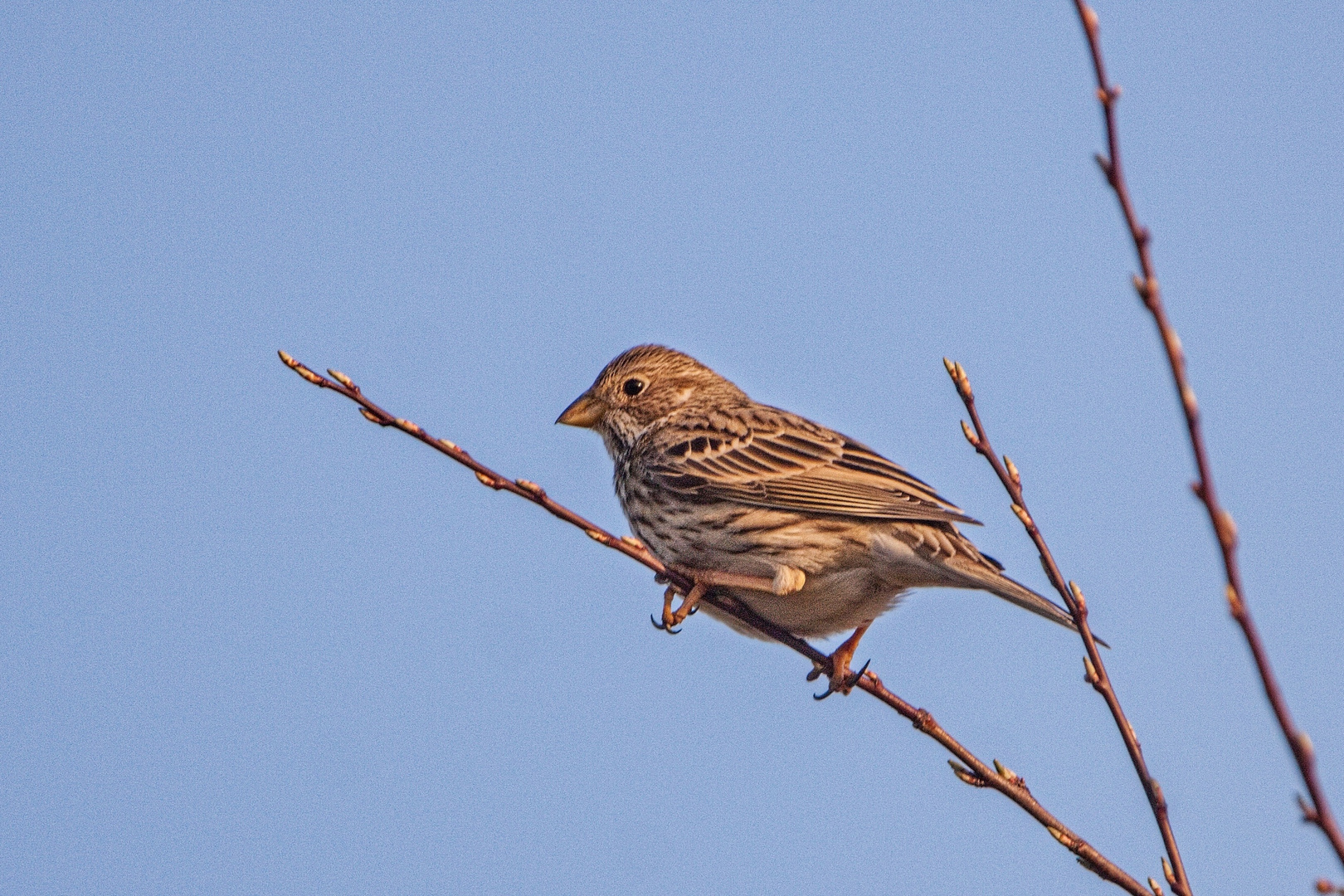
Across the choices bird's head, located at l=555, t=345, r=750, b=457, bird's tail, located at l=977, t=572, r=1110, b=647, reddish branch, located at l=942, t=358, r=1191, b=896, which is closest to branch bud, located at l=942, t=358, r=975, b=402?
reddish branch, located at l=942, t=358, r=1191, b=896

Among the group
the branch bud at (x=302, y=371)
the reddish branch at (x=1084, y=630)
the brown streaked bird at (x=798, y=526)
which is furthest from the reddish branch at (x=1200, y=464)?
the brown streaked bird at (x=798, y=526)

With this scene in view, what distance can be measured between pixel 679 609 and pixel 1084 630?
3029 millimetres

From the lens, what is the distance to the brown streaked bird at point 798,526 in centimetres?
690

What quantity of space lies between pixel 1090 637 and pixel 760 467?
3.65m

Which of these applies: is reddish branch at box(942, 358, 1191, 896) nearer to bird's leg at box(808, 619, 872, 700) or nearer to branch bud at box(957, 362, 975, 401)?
branch bud at box(957, 362, 975, 401)

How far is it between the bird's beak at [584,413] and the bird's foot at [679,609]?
2566 mm

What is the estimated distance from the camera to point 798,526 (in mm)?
7250

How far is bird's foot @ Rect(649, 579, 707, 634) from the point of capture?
22.6 feet

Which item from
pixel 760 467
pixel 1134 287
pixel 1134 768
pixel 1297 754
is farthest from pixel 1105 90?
pixel 760 467

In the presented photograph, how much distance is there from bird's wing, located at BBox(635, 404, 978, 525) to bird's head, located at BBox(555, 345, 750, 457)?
56cm

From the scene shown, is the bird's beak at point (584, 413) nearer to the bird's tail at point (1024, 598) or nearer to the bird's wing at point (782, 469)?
the bird's wing at point (782, 469)

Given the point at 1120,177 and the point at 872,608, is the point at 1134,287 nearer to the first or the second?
the point at 1120,177

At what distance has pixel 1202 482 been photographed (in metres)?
2.51

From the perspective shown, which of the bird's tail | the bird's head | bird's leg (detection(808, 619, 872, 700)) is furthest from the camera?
the bird's head
